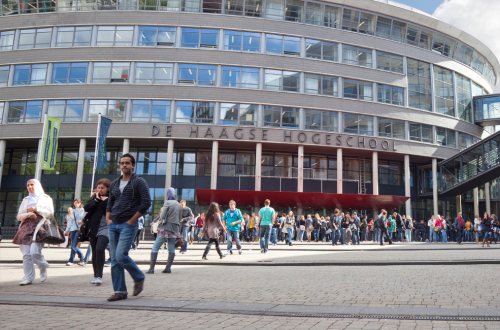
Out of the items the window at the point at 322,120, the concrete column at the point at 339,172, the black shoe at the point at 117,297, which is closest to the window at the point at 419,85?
the window at the point at 322,120

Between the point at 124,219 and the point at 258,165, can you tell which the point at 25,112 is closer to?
the point at 258,165

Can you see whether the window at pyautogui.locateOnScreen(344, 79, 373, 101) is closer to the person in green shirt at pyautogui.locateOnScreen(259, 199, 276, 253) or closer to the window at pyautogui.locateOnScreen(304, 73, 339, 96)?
the window at pyautogui.locateOnScreen(304, 73, 339, 96)

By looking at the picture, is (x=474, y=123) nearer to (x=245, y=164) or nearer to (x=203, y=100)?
(x=245, y=164)

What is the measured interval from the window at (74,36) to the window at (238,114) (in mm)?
13307

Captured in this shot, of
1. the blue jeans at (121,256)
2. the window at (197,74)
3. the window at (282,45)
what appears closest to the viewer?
the blue jeans at (121,256)

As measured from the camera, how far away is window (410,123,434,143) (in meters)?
42.2

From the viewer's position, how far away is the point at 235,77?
126ft

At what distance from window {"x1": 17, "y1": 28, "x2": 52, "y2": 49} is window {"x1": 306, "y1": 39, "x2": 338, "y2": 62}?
908 inches

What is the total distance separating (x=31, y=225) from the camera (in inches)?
329

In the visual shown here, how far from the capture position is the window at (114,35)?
38344 millimetres

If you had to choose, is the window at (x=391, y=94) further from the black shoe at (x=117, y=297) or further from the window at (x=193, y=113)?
the black shoe at (x=117, y=297)

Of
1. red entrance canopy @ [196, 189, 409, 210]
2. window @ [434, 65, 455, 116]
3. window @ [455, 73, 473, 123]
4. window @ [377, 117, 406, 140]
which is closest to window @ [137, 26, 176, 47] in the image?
red entrance canopy @ [196, 189, 409, 210]

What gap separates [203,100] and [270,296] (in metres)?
32.1

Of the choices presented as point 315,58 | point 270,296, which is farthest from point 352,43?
point 270,296
